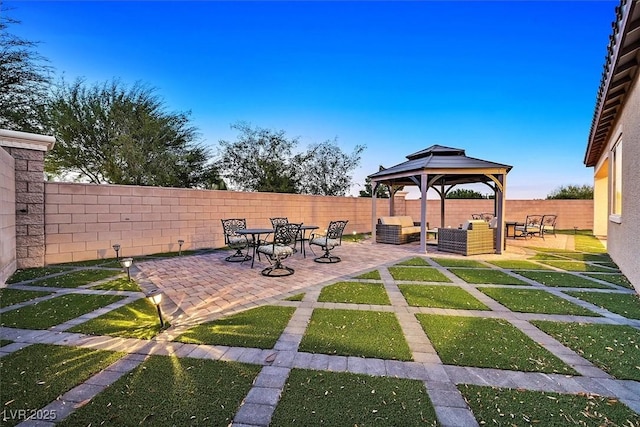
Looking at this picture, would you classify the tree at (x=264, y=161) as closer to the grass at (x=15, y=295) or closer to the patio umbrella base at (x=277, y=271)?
the patio umbrella base at (x=277, y=271)

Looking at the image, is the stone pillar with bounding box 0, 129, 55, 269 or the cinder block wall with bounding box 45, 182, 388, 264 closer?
the stone pillar with bounding box 0, 129, 55, 269

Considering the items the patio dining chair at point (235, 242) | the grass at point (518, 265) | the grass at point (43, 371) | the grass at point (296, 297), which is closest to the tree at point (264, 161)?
the patio dining chair at point (235, 242)

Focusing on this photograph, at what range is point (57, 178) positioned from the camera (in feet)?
34.6

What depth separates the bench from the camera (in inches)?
386

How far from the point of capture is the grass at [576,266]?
5.89 metres

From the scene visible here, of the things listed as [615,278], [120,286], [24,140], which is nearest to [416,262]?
[615,278]

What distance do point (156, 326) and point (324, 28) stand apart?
905 cm

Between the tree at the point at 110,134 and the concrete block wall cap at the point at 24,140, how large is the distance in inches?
191

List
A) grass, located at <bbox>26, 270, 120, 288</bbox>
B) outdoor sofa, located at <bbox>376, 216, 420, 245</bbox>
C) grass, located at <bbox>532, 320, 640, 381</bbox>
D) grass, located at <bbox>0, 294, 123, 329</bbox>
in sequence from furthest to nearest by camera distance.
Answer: outdoor sofa, located at <bbox>376, 216, 420, 245</bbox>
grass, located at <bbox>26, 270, 120, 288</bbox>
grass, located at <bbox>0, 294, 123, 329</bbox>
grass, located at <bbox>532, 320, 640, 381</bbox>

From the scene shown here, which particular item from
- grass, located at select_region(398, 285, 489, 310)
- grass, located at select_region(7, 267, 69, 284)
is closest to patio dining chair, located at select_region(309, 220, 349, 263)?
grass, located at select_region(398, 285, 489, 310)

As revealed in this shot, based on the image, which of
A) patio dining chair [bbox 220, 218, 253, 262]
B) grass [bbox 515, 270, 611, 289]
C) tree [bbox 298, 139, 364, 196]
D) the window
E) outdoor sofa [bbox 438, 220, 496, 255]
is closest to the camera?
grass [bbox 515, 270, 611, 289]

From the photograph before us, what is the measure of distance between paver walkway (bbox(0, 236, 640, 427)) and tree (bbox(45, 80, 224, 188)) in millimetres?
7837

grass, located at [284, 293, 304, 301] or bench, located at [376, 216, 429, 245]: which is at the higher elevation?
bench, located at [376, 216, 429, 245]

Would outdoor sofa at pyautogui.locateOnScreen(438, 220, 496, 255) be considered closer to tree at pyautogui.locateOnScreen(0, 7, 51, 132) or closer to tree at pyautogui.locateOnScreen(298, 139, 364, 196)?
tree at pyautogui.locateOnScreen(298, 139, 364, 196)
